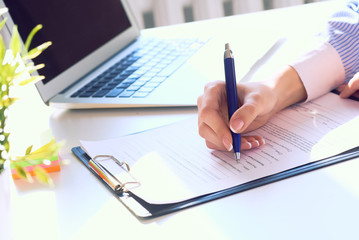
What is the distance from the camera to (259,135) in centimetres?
72

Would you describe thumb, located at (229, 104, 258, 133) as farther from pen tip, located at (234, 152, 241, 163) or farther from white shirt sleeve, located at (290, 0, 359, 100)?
white shirt sleeve, located at (290, 0, 359, 100)

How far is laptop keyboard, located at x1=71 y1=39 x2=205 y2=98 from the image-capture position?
0.95 metres

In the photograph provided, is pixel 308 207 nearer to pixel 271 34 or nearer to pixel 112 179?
pixel 112 179

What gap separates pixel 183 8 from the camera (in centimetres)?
220

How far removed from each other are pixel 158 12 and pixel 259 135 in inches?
61.4

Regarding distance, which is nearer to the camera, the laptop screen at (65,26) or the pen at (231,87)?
the pen at (231,87)

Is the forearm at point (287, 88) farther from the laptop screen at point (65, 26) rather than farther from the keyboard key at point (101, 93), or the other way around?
the laptop screen at point (65, 26)

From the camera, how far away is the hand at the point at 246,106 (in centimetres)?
68

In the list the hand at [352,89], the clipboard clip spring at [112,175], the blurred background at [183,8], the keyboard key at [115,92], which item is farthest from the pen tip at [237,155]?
the blurred background at [183,8]

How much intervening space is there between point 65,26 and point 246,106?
0.50 metres

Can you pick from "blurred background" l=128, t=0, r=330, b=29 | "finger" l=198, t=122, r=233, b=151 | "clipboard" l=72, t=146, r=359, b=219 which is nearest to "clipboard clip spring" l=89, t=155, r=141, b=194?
"clipboard" l=72, t=146, r=359, b=219

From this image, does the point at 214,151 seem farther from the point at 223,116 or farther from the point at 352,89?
the point at 352,89

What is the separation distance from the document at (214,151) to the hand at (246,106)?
0.01 metres

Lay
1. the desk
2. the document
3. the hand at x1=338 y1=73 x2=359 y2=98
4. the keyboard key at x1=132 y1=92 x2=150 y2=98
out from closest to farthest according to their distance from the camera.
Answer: the desk, the document, the hand at x1=338 y1=73 x2=359 y2=98, the keyboard key at x1=132 y1=92 x2=150 y2=98
